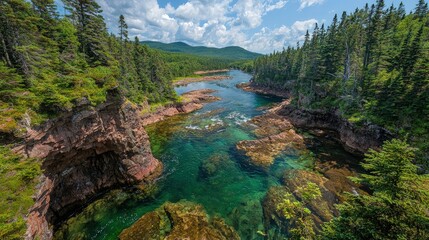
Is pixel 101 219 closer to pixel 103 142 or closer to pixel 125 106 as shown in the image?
pixel 103 142

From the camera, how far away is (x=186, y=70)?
145 m

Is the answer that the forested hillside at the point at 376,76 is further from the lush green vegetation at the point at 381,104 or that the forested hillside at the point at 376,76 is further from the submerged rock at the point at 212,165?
the submerged rock at the point at 212,165

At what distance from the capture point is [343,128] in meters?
40.0

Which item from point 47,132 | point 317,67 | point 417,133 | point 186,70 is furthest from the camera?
point 186,70

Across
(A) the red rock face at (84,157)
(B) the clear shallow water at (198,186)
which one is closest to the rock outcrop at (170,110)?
(B) the clear shallow water at (198,186)

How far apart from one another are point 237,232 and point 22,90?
72.3 ft

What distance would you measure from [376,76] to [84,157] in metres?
52.7

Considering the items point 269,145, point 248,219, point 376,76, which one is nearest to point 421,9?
point 376,76

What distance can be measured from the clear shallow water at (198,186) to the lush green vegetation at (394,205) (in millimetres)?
10825

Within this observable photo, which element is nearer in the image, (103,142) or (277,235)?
(277,235)

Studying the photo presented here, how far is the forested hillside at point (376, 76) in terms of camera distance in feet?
93.9

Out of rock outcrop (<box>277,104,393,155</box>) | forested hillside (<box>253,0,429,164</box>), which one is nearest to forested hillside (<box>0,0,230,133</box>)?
forested hillside (<box>253,0,429,164</box>)

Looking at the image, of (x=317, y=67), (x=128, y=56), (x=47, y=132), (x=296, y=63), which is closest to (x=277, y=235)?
(x=47, y=132)

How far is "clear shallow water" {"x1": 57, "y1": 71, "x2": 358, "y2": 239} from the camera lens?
18.7 m
